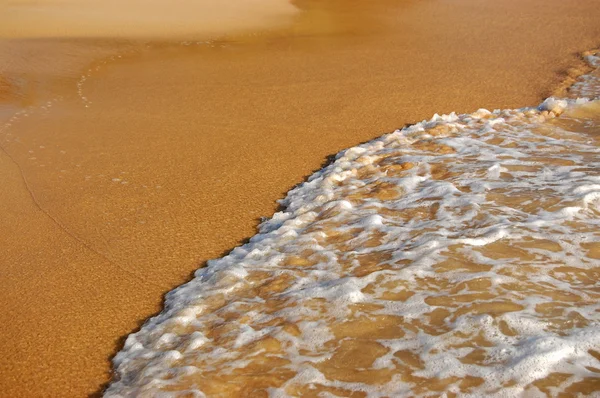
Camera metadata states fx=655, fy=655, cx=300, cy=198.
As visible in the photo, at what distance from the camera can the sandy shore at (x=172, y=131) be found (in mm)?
3338

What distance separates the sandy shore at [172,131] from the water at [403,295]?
0.28m

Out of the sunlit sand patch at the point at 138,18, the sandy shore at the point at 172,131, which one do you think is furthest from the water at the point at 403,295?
the sunlit sand patch at the point at 138,18

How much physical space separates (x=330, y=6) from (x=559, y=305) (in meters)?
10.8

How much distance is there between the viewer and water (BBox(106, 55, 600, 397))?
2668 millimetres

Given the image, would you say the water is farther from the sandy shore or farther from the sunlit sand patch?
the sunlit sand patch

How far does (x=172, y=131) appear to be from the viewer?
575 centimetres

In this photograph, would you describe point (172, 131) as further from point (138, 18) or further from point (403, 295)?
point (138, 18)

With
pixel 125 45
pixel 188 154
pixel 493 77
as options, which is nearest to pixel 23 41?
pixel 125 45

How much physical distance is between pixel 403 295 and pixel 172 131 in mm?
3206

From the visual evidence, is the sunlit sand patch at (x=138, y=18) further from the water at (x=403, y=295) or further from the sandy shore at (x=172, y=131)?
the water at (x=403, y=295)

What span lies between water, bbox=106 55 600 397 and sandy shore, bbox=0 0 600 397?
28 cm

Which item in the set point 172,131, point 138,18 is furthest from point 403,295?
point 138,18

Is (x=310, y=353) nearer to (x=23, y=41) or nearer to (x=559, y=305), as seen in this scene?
(x=559, y=305)

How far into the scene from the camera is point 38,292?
11.2ft
